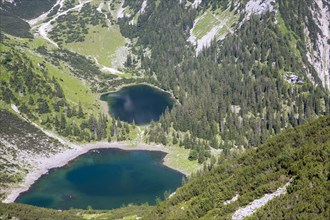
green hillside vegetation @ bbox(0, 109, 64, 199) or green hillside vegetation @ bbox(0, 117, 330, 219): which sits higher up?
green hillside vegetation @ bbox(0, 117, 330, 219)

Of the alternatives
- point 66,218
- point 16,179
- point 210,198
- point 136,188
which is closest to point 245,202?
point 210,198

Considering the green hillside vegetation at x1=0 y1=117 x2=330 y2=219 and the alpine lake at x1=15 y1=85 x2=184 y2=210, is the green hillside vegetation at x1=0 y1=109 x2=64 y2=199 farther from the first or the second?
the green hillside vegetation at x1=0 y1=117 x2=330 y2=219

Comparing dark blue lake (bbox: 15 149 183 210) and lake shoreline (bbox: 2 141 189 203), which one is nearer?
dark blue lake (bbox: 15 149 183 210)

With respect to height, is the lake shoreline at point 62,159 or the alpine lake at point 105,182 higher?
the lake shoreline at point 62,159

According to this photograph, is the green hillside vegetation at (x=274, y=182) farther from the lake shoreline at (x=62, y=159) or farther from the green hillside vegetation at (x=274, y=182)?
the lake shoreline at (x=62, y=159)

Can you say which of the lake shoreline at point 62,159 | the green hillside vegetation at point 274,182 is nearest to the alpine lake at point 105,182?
the lake shoreline at point 62,159

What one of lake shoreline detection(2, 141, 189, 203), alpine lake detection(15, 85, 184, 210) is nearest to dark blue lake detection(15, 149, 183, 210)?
alpine lake detection(15, 85, 184, 210)

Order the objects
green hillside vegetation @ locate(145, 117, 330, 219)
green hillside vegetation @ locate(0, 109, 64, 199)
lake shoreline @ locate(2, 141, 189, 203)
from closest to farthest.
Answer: green hillside vegetation @ locate(145, 117, 330, 219), lake shoreline @ locate(2, 141, 189, 203), green hillside vegetation @ locate(0, 109, 64, 199)

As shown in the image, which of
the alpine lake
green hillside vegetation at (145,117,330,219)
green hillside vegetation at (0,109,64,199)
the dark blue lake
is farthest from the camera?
green hillside vegetation at (0,109,64,199)

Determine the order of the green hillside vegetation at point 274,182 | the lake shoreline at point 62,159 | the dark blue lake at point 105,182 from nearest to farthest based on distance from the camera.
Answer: the green hillside vegetation at point 274,182, the dark blue lake at point 105,182, the lake shoreline at point 62,159

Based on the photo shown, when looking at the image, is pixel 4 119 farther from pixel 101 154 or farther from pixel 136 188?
pixel 136 188

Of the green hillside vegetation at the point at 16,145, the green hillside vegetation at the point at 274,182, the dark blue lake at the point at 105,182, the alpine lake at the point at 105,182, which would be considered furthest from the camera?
the green hillside vegetation at the point at 16,145
